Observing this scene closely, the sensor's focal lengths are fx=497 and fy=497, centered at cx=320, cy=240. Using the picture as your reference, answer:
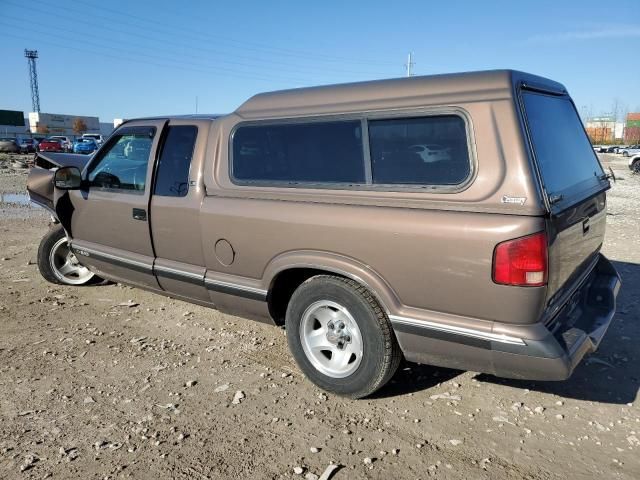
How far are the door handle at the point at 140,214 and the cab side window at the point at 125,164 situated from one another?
0.16m

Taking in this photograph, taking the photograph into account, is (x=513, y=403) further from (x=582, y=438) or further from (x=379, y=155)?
(x=379, y=155)

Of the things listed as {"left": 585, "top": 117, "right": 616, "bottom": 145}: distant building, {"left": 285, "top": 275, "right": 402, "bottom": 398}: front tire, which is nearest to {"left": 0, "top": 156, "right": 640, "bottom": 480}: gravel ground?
{"left": 285, "top": 275, "right": 402, "bottom": 398}: front tire

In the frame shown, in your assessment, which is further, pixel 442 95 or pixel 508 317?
pixel 442 95

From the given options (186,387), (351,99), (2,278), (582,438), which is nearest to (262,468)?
(186,387)

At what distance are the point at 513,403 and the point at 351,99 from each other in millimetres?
2276

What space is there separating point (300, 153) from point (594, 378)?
8.79 ft

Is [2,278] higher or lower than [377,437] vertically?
higher

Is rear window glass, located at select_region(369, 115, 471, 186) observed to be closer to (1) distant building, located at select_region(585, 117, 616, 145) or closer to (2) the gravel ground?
(2) the gravel ground

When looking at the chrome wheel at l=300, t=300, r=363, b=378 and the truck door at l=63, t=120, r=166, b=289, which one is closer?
the chrome wheel at l=300, t=300, r=363, b=378

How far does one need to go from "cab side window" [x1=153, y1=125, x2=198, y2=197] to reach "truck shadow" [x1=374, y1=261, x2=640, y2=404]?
2250 millimetres

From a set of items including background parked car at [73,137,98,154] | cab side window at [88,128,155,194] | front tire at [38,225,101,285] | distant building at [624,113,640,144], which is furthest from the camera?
distant building at [624,113,640,144]

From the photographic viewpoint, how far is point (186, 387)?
3508mm

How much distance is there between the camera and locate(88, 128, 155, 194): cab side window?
4367 mm

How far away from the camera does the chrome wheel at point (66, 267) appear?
563 cm
